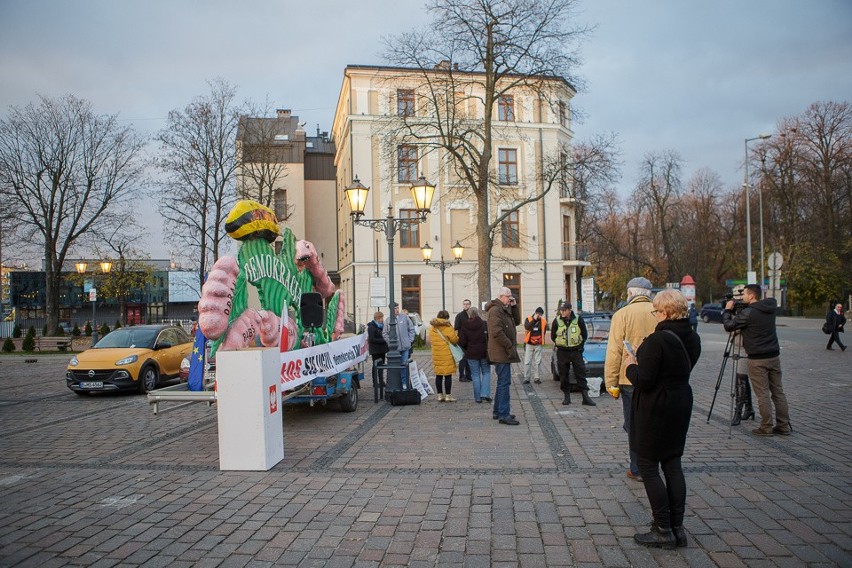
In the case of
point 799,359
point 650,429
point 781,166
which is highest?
point 781,166

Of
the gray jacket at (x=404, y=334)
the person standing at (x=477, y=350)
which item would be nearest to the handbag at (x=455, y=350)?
the person standing at (x=477, y=350)

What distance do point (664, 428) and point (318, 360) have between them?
5993mm

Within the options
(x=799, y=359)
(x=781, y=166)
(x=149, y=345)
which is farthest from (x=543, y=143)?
(x=149, y=345)

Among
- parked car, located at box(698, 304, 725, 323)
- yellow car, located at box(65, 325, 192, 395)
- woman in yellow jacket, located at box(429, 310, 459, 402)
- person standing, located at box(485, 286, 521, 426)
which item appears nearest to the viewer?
person standing, located at box(485, 286, 521, 426)

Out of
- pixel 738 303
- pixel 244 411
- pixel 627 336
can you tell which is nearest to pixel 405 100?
pixel 738 303

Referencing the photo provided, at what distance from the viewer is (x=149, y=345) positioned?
47.2 feet

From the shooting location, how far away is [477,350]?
1061cm

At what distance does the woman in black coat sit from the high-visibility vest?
22.4 feet

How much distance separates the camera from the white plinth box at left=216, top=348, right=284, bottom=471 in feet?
21.4

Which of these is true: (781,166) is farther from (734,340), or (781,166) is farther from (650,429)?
(650,429)

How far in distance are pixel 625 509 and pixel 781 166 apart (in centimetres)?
4738

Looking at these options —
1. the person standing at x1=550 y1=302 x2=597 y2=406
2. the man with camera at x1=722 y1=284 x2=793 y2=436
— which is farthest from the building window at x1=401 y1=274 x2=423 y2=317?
the man with camera at x1=722 y1=284 x2=793 y2=436

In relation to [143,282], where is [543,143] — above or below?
above

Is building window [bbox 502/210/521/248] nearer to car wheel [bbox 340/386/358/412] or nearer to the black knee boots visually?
car wheel [bbox 340/386/358/412]
